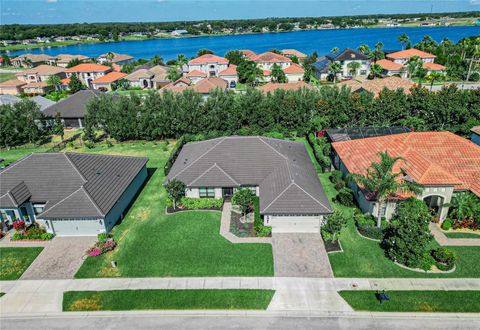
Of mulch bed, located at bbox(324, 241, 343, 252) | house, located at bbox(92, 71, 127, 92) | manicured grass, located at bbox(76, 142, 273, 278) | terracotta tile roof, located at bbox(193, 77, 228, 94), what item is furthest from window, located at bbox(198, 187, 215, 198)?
house, located at bbox(92, 71, 127, 92)

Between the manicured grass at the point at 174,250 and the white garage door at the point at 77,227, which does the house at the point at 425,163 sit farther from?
the white garage door at the point at 77,227

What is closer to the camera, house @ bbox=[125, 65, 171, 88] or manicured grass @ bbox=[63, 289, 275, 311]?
manicured grass @ bbox=[63, 289, 275, 311]

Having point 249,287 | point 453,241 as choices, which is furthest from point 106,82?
point 453,241

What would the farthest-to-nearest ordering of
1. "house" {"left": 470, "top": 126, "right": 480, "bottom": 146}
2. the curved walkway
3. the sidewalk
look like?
"house" {"left": 470, "top": 126, "right": 480, "bottom": 146}
the curved walkway
the sidewalk

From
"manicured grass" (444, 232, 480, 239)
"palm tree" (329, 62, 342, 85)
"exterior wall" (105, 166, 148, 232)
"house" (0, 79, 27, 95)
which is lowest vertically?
"manicured grass" (444, 232, 480, 239)

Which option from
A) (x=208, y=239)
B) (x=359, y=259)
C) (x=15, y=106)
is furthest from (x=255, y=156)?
(x=15, y=106)

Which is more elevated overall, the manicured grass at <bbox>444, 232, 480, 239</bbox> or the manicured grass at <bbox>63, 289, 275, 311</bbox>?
the manicured grass at <bbox>63, 289, 275, 311</bbox>

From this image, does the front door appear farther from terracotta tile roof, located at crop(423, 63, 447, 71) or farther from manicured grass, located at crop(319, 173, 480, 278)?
terracotta tile roof, located at crop(423, 63, 447, 71)

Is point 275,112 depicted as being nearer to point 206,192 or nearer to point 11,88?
point 206,192
